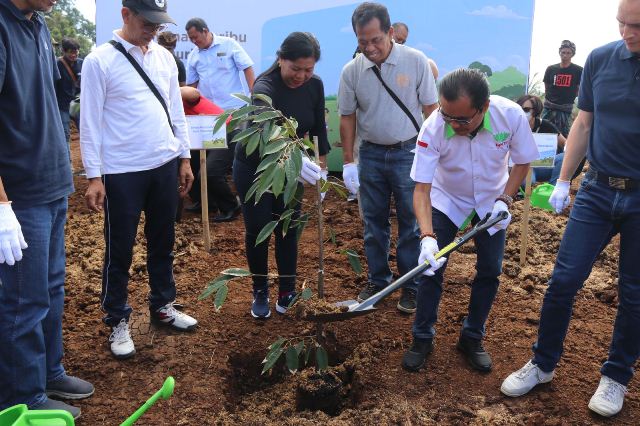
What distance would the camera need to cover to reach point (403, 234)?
344cm

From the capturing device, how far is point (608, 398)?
2482 millimetres

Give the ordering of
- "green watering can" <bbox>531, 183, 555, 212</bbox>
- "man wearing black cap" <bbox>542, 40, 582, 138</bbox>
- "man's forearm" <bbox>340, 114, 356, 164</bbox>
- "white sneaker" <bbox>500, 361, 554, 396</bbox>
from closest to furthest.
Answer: "white sneaker" <bbox>500, 361, 554, 396</bbox> → "man's forearm" <bbox>340, 114, 356, 164</bbox> → "green watering can" <bbox>531, 183, 555, 212</bbox> → "man wearing black cap" <bbox>542, 40, 582, 138</bbox>

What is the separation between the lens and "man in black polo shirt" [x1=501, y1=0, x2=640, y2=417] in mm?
2258

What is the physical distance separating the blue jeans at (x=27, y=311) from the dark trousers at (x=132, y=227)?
43 centimetres

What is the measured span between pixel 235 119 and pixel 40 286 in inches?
42.4

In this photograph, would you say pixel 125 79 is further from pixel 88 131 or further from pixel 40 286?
pixel 40 286

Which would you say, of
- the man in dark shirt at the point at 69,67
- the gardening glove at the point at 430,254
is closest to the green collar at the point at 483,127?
the gardening glove at the point at 430,254

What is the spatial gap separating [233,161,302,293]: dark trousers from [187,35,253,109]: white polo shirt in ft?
9.01

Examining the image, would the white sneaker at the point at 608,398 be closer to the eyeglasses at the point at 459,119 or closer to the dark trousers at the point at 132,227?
the eyeglasses at the point at 459,119

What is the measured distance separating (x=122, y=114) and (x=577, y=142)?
84.7 inches

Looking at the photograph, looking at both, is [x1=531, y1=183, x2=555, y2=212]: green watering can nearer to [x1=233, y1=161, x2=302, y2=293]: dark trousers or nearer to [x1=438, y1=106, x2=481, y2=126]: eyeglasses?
[x1=233, y1=161, x2=302, y2=293]: dark trousers

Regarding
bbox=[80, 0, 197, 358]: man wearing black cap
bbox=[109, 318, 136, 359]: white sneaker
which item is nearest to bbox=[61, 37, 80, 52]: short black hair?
bbox=[80, 0, 197, 358]: man wearing black cap

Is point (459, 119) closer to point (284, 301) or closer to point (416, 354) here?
point (416, 354)

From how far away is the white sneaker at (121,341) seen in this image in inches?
112
